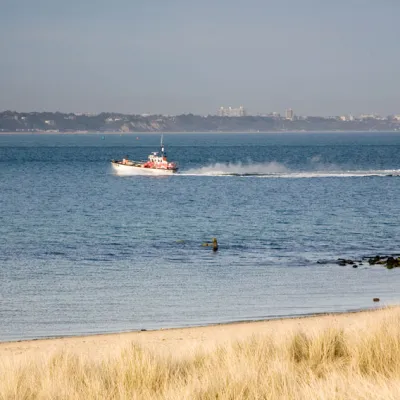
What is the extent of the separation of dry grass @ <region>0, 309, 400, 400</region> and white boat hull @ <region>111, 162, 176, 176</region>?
83524mm

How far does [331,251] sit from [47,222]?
1896 cm

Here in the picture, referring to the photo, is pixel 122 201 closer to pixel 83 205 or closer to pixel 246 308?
pixel 83 205

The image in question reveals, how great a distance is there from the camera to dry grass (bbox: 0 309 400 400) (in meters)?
10.7

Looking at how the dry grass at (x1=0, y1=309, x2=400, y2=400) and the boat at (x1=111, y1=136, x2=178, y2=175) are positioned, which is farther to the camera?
the boat at (x1=111, y1=136, x2=178, y2=175)

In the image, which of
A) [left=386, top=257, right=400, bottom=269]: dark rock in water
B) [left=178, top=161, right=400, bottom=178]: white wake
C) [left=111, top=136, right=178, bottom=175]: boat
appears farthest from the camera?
[left=178, top=161, right=400, bottom=178]: white wake

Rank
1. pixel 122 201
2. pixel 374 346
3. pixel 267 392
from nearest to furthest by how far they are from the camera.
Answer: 1. pixel 267 392
2. pixel 374 346
3. pixel 122 201

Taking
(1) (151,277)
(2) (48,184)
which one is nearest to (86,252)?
(1) (151,277)

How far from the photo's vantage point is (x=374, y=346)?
12.8m

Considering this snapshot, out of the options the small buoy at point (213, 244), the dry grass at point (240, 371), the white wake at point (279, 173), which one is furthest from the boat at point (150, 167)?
the dry grass at point (240, 371)

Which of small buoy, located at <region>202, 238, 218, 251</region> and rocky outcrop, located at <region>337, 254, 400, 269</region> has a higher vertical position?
rocky outcrop, located at <region>337, 254, 400, 269</region>

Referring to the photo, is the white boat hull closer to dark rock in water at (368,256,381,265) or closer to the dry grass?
dark rock in water at (368,256,381,265)

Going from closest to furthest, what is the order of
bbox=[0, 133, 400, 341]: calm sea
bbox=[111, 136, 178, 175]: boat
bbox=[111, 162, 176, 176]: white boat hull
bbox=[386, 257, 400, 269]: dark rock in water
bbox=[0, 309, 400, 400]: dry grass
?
bbox=[0, 309, 400, 400]: dry grass < bbox=[0, 133, 400, 341]: calm sea < bbox=[386, 257, 400, 269]: dark rock in water < bbox=[111, 162, 176, 176]: white boat hull < bbox=[111, 136, 178, 175]: boat

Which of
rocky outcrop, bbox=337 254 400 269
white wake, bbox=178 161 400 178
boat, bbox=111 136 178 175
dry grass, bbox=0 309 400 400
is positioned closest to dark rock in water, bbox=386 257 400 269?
rocky outcrop, bbox=337 254 400 269

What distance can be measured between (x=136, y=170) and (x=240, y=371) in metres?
89.1
